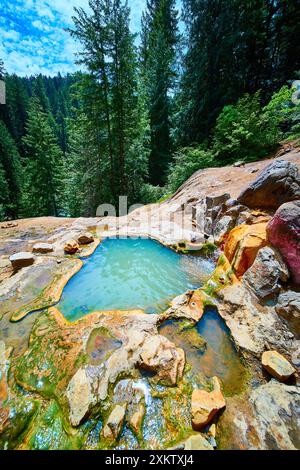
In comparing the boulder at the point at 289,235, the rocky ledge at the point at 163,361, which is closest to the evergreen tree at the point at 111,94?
the rocky ledge at the point at 163,361

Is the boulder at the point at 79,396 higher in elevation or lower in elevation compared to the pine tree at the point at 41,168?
lower

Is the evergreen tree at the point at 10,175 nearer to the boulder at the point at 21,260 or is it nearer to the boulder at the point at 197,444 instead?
the boulder at the point at 21,260

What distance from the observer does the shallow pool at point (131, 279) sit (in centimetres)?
349

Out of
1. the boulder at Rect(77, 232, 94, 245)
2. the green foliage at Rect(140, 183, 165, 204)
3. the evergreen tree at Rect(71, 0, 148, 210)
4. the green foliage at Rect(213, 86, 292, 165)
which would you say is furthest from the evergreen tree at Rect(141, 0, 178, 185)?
the boulder at Rect(77, 232, 94, 245)

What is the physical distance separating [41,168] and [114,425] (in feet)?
52.5

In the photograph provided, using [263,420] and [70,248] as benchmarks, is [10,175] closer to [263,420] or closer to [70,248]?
[70,248]

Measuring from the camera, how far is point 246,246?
3488 mm

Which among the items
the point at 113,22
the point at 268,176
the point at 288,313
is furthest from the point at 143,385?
the point at 113,22

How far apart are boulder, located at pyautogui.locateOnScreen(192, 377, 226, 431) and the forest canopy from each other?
29.7ft

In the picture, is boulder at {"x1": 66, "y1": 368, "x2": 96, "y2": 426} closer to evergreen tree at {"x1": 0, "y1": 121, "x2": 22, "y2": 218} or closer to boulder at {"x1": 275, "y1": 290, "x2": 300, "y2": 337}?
boulder at {"x1": 275, "y1": 290, "x2": 300, "y2": 337}

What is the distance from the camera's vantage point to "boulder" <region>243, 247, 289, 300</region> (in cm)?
287

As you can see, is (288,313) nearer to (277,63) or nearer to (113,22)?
(113,22)

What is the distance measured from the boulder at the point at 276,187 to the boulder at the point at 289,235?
3.65 ft

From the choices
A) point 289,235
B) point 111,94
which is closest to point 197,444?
point 289,235
